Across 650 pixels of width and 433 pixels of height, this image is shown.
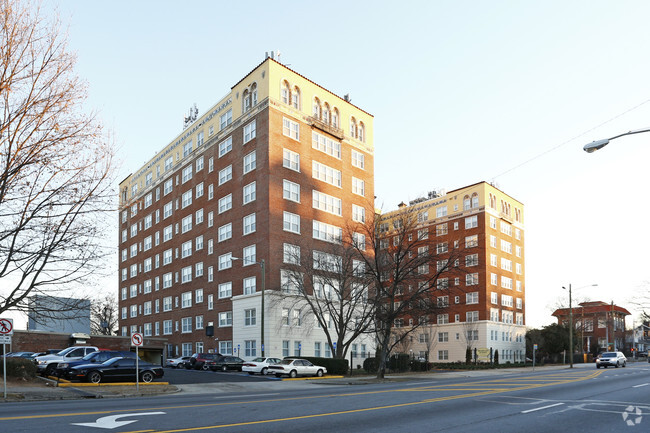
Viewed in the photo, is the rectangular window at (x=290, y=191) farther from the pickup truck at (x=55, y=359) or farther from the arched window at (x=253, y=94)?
the pickup truck at (x=55, y=359)

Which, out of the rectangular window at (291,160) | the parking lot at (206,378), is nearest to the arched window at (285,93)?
the rectangular window at (291,160)

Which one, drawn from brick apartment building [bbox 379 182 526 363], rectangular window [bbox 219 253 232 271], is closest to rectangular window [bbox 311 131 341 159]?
rectangular window [bbox 219 253 232 271]

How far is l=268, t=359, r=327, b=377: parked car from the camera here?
39.2 meters

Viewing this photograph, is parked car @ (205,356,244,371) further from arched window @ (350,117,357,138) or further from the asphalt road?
arched window @ (350,117,357,138)

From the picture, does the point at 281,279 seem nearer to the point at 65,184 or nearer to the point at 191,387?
the point at 191,387

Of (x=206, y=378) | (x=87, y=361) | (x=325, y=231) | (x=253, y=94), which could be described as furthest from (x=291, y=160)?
(x=87, y=361)

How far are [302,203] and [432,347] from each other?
137ft

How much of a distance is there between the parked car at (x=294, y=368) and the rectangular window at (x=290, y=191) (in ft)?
63.1

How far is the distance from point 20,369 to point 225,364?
67.8 ft

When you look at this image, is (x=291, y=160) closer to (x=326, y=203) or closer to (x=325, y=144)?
(x=325, y=144)

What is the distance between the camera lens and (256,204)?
55.1m

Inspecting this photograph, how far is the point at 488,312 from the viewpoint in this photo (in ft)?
268

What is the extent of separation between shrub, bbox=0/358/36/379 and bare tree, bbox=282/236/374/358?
22.7 meters

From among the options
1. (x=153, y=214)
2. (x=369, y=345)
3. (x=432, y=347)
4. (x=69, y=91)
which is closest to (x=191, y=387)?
(x=69, y=91)
